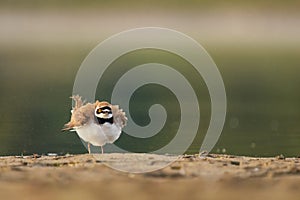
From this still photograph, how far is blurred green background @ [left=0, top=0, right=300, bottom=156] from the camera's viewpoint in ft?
46.8

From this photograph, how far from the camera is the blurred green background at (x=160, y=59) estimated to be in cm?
1427

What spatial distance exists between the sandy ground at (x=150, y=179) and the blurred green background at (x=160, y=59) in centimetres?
304

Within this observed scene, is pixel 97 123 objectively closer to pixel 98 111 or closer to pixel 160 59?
pixel 98 111

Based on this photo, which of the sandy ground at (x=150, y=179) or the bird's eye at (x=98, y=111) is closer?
the sandy ground at (x=150, y=179)

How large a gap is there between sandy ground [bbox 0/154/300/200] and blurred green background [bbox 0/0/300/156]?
3041 mm

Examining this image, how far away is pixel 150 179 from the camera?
7949 millimetres

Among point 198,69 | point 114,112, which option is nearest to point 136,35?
point 198,69

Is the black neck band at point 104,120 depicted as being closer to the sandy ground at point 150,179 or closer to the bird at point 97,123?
the bird at point 97,123

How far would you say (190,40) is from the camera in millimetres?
37781

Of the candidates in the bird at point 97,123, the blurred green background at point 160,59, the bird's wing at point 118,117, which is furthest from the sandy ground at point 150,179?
the blurred green background at point 160,59

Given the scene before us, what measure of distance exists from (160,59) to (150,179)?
2308 cm

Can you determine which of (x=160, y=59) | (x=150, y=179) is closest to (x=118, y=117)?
(x=150, y=179)

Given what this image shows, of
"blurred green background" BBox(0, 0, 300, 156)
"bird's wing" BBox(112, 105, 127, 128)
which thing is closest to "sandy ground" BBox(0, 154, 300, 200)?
"bird's wing" BBox(112, 105, 127, 128)

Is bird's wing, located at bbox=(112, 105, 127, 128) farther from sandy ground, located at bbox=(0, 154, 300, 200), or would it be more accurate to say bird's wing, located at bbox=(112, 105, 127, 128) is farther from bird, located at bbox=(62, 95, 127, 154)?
sandy ground, located at bbox=(0, 154, 300, 200)
